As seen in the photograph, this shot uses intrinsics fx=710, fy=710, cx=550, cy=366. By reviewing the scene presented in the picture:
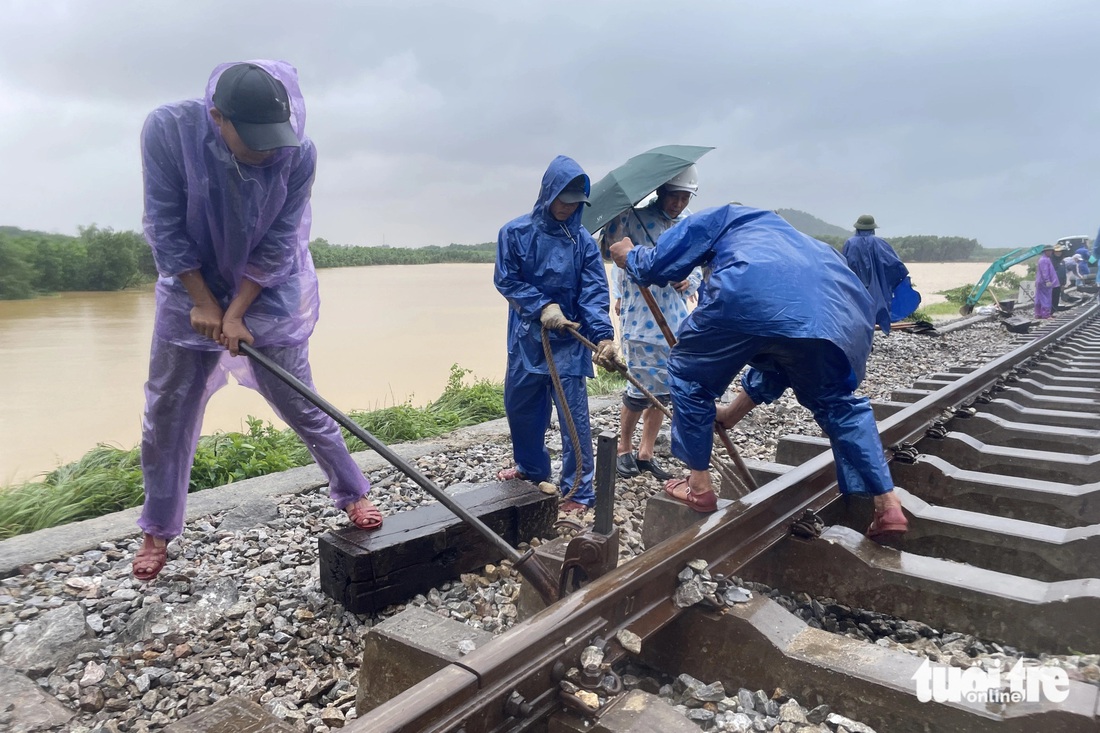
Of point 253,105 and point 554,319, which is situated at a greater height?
point 253,105

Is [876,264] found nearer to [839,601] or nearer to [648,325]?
[648,325]

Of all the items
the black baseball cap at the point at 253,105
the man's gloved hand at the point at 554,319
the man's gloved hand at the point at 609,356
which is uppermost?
the black baseball cap at the point at 253,105

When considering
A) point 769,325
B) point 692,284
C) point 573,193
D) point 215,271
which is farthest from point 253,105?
point 692,284

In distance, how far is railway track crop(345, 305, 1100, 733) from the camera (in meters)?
1.57

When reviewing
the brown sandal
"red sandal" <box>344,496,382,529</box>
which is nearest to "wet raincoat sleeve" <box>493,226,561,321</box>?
"red sandal" <box>344,496,382,529</box>

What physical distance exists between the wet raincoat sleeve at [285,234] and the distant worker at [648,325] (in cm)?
208

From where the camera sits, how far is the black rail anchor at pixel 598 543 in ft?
6.73

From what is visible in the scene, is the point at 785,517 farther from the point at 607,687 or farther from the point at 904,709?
the point at 607,687

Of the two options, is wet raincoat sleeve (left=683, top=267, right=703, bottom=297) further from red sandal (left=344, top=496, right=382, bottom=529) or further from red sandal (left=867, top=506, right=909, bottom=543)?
red sandal (left=344, top=496, right=382, bottom=529)

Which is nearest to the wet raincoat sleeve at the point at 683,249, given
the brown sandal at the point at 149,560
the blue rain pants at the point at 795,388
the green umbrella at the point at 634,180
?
the blue rain pants at the point at 795,388

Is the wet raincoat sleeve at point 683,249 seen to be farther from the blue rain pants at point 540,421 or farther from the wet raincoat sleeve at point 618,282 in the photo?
the wet raincoat sleeve at point 618,282

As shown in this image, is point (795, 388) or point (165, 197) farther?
point (795, 388)

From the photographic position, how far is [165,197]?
2527mm

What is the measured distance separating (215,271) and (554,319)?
159 centimetres
